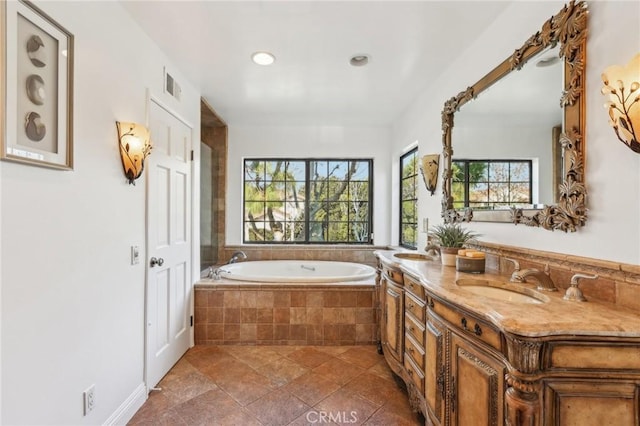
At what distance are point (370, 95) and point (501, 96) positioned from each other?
1355 mm

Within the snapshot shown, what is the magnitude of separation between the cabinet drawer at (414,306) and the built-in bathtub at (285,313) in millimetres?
824

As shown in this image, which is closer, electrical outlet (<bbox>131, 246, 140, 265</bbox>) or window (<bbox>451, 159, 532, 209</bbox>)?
window (<bbox>451, 159, 532, 209</bbox>)

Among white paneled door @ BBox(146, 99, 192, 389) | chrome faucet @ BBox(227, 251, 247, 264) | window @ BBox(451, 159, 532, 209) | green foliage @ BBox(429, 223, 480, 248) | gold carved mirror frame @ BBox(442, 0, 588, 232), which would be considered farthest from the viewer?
chrome faucet @ BBox(227, 251, 247, 264)

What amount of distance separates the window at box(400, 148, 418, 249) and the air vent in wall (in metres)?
2.41

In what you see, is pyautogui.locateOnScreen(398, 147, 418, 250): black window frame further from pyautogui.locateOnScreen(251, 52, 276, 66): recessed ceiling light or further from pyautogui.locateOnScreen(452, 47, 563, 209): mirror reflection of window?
pyautogui.locateOnScreen(251, 52, 276, 66): recessed ceiling light

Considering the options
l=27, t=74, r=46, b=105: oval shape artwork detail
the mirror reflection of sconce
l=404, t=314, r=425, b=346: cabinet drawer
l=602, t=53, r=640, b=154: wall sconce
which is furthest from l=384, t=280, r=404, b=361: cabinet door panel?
l=27, t=74, r=46, b=105: oval shape artwork detail

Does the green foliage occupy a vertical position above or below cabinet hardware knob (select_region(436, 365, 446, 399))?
above

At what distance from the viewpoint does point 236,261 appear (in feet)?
11.8

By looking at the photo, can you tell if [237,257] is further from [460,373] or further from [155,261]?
[460,373]

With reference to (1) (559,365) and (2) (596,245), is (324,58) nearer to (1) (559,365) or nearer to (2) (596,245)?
(2) (596,245)

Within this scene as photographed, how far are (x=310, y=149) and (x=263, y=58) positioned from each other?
1.75m

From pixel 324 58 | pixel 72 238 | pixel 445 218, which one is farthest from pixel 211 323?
pixel 324 58

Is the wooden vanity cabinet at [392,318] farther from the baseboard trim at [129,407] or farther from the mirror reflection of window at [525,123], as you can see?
the baseboard trim at [129,407]

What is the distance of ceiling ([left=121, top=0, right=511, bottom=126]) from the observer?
1.60 metres
